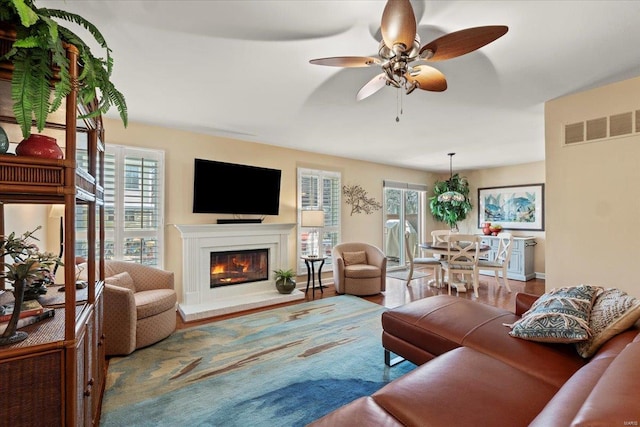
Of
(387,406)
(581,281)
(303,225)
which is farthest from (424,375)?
(303,225)

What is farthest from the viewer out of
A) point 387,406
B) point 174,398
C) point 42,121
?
point 174,398

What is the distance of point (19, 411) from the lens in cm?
102

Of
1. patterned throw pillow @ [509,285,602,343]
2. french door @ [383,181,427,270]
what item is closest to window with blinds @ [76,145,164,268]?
patterned throw pillow @ [509,285,602,343]

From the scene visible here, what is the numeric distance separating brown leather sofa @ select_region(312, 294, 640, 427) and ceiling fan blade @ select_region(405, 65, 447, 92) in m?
1.69

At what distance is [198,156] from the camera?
4191 millimetres

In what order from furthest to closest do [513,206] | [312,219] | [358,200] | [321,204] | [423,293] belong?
[513,206], [358,200], [321,204], [423,293], [312,219]

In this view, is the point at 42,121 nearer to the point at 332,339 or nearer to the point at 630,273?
the point at 332,339

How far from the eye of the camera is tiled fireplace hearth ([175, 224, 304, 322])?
3.94m

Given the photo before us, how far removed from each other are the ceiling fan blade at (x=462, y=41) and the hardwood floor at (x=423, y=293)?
3.35 meters

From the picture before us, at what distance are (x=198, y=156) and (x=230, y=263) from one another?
1628 mm

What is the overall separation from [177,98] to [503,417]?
3392 millimetres

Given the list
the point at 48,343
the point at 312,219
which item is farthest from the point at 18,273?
the point at 312,219

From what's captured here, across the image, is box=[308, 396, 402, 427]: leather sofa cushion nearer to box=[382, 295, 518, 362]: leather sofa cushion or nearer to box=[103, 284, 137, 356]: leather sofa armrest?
box=[382, 295, 518, 362]: leather sofa cushion

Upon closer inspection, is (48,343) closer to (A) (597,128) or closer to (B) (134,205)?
(B) (134,205)
